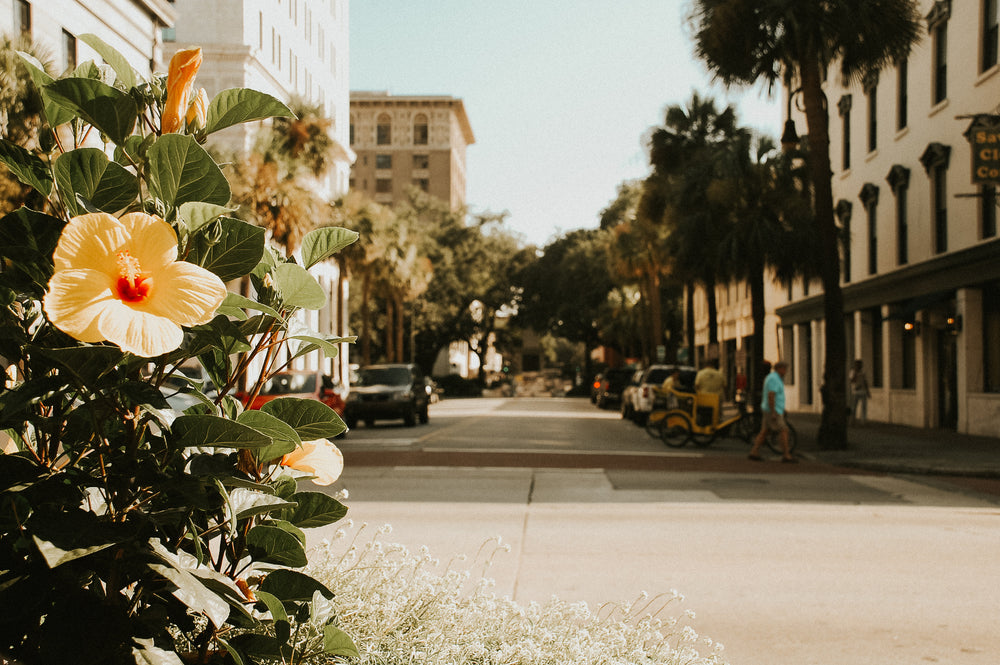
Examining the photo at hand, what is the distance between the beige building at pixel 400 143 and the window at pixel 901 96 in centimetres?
8401

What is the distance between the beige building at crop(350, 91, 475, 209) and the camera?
4345 inches

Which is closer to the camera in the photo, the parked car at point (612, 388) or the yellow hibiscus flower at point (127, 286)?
the yellow hibiscus flower at point (127, 286)

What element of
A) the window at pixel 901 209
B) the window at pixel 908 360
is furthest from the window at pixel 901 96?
the window at pixel 908 360

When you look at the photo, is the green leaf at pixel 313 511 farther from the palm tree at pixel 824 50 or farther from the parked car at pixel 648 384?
the parked car at pixel 648 384

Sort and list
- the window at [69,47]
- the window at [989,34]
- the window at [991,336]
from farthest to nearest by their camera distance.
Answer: the window at [991,336], the window at [989,34], the window at [69,47]

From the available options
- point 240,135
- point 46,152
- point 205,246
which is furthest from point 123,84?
point 240,135

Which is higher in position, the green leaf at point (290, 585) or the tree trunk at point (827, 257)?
the tree trunk at point (827, 257)

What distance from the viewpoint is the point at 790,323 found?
134 ft

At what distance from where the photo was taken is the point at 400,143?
364 ft

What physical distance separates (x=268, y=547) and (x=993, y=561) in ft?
24.9

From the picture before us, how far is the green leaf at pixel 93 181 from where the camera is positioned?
1.87 meters

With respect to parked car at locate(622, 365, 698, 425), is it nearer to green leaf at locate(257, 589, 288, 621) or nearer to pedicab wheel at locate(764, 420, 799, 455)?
pedicab wheel at locate(764, 420, 799, 455)

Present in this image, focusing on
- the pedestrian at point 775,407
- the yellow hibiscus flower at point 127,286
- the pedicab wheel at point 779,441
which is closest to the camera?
the yellow hibiscus flower at point 127,286

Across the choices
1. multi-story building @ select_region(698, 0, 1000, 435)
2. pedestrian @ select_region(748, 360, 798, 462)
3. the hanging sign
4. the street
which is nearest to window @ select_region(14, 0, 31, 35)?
the street
